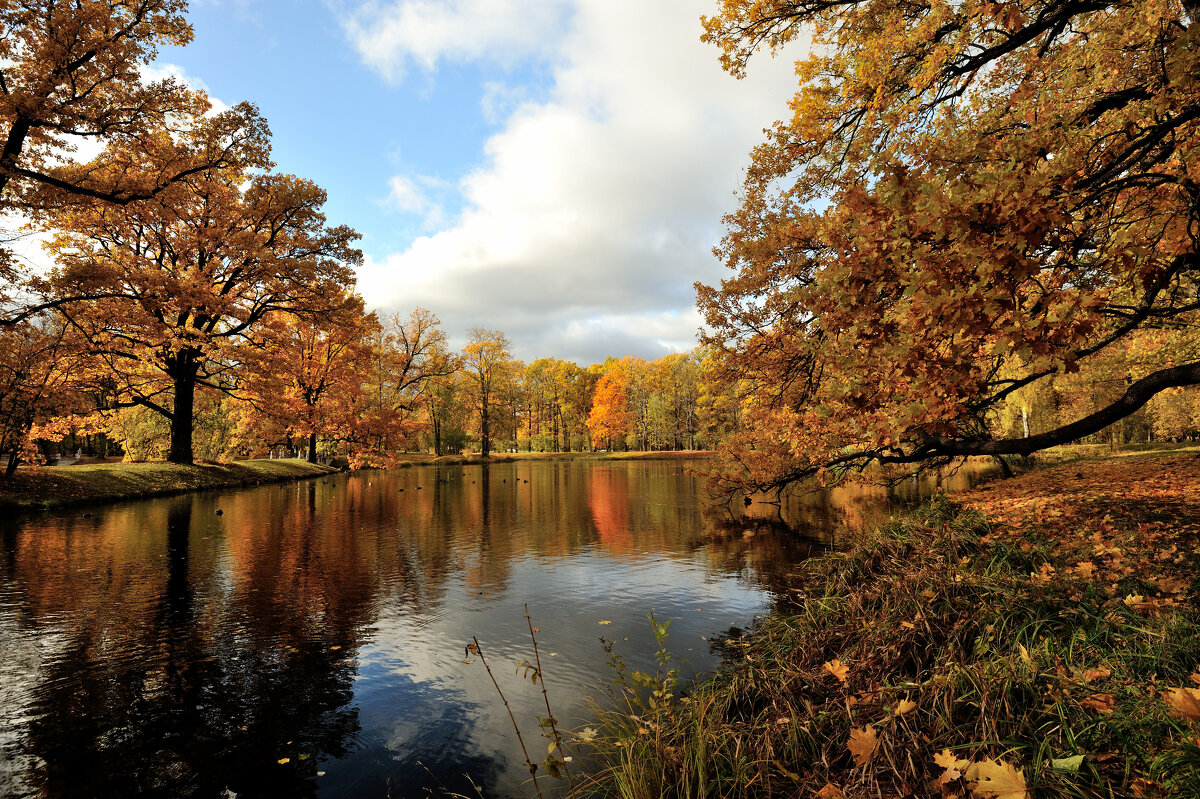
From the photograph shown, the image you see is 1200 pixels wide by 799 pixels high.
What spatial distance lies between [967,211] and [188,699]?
8.63 m

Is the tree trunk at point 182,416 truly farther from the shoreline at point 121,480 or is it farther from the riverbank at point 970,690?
the riverbank at point 970,690

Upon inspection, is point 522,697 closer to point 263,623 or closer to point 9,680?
point 263,623

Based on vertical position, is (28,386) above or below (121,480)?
above

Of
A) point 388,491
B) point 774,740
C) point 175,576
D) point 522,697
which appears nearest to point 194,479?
point 388,491

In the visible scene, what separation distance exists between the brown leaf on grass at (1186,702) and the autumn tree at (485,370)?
5653 cm

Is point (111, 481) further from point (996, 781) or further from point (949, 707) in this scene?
point (996, 781)

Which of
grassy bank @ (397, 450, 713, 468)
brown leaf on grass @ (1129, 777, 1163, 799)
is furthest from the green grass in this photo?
grassy bank @ (397, 450, 713, 468)

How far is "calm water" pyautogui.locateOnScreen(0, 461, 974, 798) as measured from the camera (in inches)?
190

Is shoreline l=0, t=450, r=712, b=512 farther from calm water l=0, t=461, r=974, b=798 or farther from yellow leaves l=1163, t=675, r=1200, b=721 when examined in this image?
yellow leaves l=1163, t=675, r=1200, b=721

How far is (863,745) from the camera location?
3.42m

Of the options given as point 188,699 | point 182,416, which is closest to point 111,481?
point 182,416

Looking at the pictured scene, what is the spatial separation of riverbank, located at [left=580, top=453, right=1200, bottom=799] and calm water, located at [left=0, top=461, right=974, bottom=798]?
65.1 inches

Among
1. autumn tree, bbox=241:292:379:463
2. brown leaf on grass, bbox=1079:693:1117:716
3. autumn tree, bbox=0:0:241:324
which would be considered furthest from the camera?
autumn tree, bbox=241:292:379:463

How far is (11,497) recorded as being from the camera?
17.1 meters
